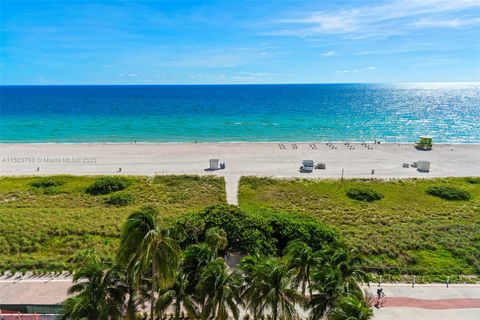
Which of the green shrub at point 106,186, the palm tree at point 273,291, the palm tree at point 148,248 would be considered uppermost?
the palm tree at point 148,248

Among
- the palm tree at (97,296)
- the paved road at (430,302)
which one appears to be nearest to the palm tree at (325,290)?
the paved road at (430,302)

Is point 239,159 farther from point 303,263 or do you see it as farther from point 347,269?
point 347,269

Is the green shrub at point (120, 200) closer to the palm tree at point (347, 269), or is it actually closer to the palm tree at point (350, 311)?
the palm tree at point (347, 269)

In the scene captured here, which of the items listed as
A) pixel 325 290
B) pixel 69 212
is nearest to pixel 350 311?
pixel 325 290

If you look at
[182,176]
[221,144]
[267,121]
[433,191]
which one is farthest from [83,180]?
[267,121]

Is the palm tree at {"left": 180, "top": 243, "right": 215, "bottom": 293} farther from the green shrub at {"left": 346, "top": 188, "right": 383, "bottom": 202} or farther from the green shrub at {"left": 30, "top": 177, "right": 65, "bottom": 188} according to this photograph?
the green shrub at {"left": 30, "top": 177, "right": 65, "bottom": 188}

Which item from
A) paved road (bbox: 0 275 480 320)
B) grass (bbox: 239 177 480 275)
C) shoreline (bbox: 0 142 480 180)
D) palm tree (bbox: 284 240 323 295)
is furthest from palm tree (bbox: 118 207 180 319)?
shoreline (bbox: 0 142 480 180)

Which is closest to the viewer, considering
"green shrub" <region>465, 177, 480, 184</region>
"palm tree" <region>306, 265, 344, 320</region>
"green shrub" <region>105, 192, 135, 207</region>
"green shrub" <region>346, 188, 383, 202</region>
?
"palm tree" <region>306, 265, 344, 320</region>
